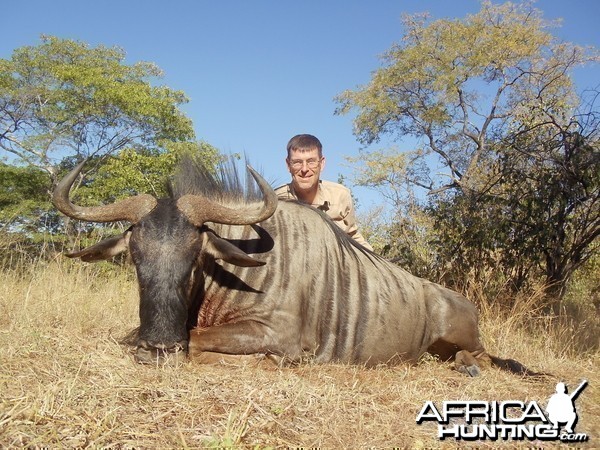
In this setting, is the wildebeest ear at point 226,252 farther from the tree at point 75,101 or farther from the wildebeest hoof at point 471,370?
the tree at point 75,101

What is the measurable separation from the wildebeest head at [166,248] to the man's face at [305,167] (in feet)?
5.30

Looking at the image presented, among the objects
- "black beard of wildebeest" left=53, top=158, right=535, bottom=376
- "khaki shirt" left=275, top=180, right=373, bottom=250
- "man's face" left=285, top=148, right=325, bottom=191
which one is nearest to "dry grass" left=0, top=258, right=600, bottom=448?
"black beard of wildebeest" left=53, top=158, right=535, bottom=376

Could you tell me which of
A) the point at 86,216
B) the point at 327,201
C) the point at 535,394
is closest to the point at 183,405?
the point at 86,216

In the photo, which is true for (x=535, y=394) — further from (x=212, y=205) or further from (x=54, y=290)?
(x=54, y=290)

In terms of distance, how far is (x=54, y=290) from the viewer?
5.52 m

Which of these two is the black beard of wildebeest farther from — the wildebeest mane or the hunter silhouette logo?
the hunter silhouette logo

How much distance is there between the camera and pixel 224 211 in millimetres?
3504

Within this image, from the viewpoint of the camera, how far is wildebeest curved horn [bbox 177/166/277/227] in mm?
3402

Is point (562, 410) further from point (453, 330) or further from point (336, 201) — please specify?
point (336, 201)

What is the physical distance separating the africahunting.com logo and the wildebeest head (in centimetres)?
144

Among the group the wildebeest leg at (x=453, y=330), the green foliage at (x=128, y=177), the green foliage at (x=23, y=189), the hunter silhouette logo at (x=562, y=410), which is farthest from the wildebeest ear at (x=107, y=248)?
the green foliage at (x=23, y=189)

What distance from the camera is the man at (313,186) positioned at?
5.06m

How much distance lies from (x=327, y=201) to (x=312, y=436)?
3381 millimetres

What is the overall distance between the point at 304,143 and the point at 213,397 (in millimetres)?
3104
